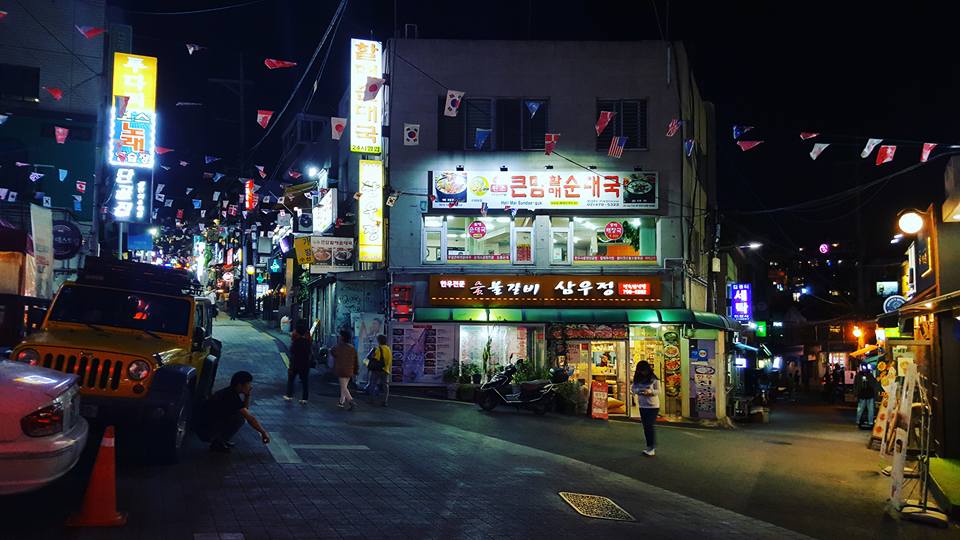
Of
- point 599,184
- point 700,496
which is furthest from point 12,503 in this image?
point 599,184

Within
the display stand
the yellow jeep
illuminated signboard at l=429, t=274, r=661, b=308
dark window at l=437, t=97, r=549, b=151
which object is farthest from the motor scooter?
the display stand

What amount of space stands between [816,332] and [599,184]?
2044 inches

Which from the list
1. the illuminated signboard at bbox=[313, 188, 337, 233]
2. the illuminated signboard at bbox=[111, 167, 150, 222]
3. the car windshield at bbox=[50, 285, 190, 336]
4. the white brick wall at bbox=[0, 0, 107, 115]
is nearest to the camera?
the car windshield at bbox=[50, 285, 190, 336]

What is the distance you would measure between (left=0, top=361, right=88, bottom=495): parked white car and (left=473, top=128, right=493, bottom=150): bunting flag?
17.4 metres

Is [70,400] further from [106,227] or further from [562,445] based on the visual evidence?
[106,227]

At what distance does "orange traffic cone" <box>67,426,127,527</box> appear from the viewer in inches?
247

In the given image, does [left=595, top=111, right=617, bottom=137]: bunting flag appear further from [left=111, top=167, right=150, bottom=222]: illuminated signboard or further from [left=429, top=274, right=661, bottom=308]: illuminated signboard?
[left=111, top=167, right=150, bottom=222]: illuminated signboard

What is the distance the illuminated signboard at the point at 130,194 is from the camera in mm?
28219

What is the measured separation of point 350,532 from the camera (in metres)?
6.79

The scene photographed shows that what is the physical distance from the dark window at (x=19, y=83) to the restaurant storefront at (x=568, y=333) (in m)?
17.0

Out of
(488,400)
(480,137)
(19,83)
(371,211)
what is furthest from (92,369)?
(19,83)

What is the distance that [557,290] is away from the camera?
73.6ft

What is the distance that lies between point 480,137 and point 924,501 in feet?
52.2

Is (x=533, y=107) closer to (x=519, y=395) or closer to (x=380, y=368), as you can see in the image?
(x=519, y=395)
